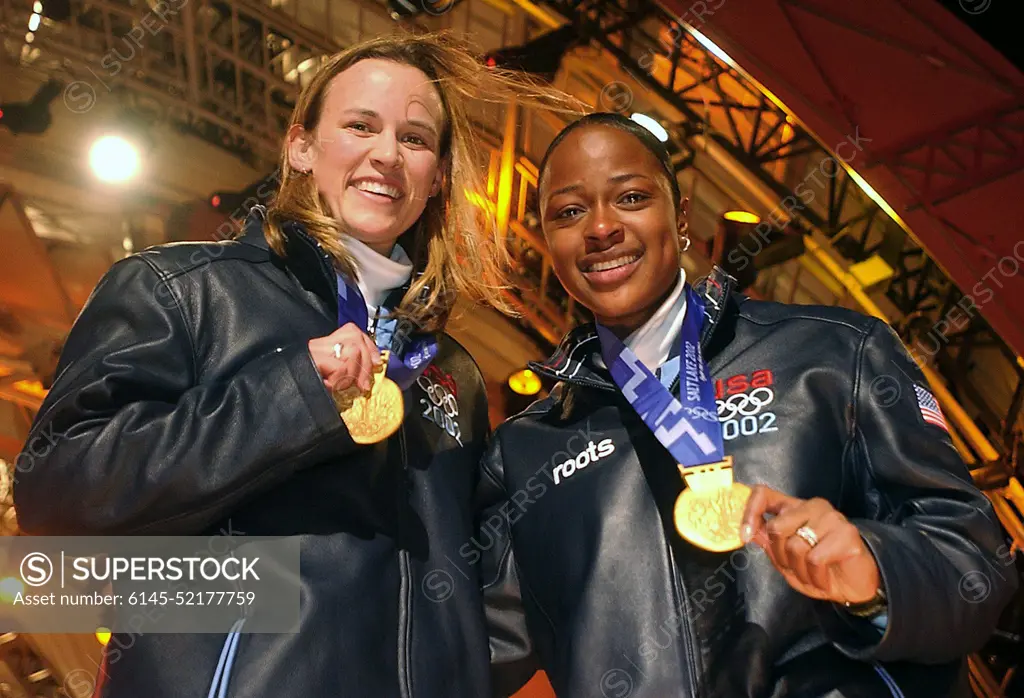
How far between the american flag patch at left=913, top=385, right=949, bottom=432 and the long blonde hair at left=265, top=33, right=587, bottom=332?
1.07 meters

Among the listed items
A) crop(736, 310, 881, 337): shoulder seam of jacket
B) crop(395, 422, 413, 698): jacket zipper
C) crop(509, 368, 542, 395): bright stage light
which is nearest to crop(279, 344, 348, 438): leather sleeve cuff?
crop(395, 422, 413, 698): jacket zipper

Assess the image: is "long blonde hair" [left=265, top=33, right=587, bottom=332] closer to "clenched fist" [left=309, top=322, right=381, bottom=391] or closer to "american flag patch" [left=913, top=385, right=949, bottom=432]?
"clenched fist" [left=309, top=322, right=381, bottom=391]

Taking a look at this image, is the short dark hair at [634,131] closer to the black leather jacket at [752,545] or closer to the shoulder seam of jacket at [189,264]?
the black leather jacket at [752,545]

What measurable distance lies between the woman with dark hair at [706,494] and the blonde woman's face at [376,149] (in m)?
0.36

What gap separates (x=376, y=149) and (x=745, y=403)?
103 cm

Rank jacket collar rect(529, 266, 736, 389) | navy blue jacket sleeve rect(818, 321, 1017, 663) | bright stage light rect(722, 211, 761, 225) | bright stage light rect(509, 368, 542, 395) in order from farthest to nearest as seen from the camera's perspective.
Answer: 1. bright stage light rect(509, 368, 542, 395)
2. bright stage light rect(722, 211, 761, 225)
3. jacket collar rect(529, 266, 736, 389)
4. navy blue jacket sleeve rect(818, 321, 1017, 663)

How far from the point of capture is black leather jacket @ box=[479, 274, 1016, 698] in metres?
2.02

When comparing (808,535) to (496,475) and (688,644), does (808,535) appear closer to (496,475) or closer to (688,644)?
(688,644)

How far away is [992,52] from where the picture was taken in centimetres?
591

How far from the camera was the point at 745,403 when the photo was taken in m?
2.32

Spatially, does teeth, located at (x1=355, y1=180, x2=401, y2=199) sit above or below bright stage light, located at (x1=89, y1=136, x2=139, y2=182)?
below

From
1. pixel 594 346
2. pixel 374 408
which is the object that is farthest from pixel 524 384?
pixel 374 408

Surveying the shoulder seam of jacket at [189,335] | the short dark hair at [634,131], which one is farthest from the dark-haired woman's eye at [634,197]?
the shoulder seam of jacket at [189,335]

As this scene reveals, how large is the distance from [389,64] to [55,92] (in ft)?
24.8
